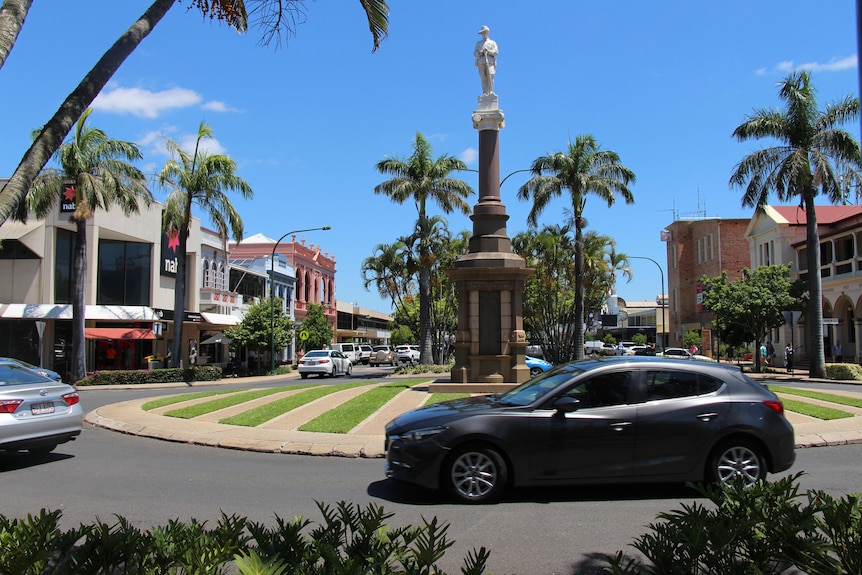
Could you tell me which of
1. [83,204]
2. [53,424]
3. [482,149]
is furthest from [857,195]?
[83,204]

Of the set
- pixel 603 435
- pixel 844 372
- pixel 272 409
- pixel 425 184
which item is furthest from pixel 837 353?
pixel 603 435

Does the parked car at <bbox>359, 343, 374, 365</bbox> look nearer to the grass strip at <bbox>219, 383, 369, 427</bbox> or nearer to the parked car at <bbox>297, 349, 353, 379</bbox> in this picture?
the parked car at <bbox>297, 349, 353, 379</bbox>

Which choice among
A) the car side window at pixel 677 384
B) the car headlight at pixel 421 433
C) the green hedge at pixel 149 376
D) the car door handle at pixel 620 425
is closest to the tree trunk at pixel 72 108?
the car headlight at pixel 421 433

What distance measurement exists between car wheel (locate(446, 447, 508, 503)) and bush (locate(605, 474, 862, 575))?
3.03 meters

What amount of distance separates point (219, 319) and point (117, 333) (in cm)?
814

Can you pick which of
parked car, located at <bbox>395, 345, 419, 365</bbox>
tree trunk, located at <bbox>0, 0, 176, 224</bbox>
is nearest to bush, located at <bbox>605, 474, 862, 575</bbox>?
tree trunk, located at <bbox>0, 0, 176, 224</bbox>

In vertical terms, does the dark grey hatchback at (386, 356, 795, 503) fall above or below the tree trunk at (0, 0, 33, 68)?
below

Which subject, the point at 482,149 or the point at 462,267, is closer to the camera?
the point at 462,267

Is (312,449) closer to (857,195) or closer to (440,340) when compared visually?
(857,195)

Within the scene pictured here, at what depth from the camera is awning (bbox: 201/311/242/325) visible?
3981cm

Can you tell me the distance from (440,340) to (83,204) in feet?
91.0

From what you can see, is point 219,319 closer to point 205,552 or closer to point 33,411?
point 33,411

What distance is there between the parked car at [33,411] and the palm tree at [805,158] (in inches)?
1024

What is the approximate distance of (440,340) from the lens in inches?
1940
